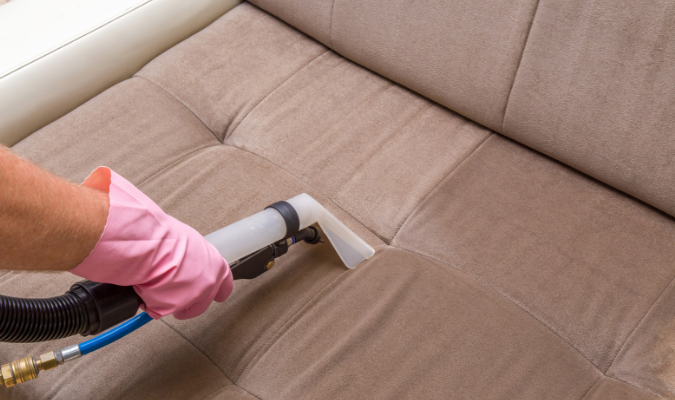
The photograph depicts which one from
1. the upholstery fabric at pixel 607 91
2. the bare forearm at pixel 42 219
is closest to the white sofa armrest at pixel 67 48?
the bare forearm at pixel 42 219

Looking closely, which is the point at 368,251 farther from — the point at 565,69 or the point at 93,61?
the point at 93,61

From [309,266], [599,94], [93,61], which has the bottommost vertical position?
[309,266]

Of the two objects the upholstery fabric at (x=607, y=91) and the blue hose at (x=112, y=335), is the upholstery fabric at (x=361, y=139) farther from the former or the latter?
the blue hose at (x=112, y=335)

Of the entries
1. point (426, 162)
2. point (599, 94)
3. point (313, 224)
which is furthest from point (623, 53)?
point (313, 224)

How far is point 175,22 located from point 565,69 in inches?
44.8

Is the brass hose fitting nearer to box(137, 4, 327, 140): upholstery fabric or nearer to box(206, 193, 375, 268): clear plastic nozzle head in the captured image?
box(206, 193, 375, 268): clear plastic nozzle head

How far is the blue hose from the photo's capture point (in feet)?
2.84

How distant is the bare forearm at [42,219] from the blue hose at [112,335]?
0.16 meters

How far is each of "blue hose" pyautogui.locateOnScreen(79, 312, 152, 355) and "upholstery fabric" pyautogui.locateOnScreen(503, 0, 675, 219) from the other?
0.92 m

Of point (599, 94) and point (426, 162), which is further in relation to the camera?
point (426, 162)

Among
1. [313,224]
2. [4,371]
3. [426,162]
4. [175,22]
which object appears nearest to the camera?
[4,371]

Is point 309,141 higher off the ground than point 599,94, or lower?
lower

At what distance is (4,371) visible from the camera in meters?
0.80

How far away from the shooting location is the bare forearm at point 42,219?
27.5 inches
